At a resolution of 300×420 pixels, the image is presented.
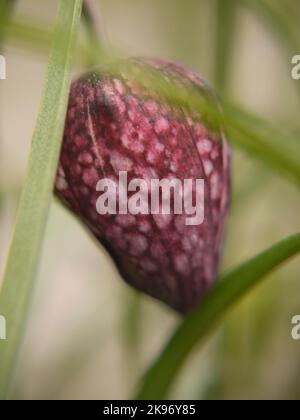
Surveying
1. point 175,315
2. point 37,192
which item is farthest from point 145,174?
point 175,315

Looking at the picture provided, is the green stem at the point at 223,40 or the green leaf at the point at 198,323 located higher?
the green stem at the point at 223,40

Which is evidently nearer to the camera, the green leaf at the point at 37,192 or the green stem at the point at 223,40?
the green leaf at the point at 37,192

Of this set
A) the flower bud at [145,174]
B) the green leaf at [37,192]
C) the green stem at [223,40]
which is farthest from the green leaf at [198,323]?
the green stem at [223,40]

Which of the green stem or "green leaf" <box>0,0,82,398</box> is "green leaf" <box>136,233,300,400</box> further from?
the green stem

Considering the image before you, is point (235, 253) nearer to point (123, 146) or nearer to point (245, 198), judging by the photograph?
point (245, 198)

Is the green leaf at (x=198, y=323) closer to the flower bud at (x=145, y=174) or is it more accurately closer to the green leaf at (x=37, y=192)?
the flower bud at (x=145, y=174)
